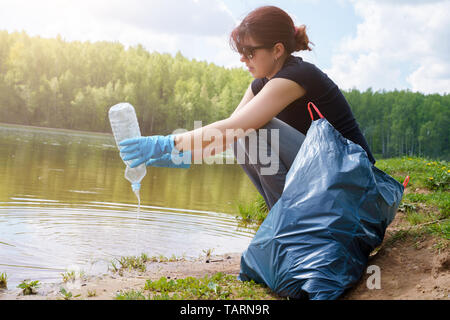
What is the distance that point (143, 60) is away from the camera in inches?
2477

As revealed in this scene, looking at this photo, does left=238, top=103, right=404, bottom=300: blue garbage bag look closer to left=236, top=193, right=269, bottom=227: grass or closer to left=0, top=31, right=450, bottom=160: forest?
left=236, top=193, right=269, bottom=227: grass

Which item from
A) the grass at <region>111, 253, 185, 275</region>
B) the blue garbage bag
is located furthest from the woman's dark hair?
the grass at <region>111, 253, 185, 275</region>

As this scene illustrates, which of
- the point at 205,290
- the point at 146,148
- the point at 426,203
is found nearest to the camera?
the point at 205,290

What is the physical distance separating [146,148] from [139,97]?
173 feet

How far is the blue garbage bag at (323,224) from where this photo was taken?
1969 mm

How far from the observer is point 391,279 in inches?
83.1

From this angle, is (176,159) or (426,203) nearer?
(176,159)

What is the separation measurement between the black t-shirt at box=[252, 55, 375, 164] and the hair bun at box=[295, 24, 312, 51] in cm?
8

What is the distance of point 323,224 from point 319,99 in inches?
29.2

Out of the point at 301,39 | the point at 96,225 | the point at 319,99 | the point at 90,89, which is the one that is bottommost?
the point at 96,225

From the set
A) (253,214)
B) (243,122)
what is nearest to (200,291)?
(243,122)

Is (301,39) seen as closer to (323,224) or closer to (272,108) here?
(272,108)

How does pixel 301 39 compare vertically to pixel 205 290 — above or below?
above

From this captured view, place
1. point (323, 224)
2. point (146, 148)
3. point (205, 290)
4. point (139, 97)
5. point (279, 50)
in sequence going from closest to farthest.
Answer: point (323, 224)
point (205, 290)
point (146, 148)
point (279, 50)
point (139, 97)
